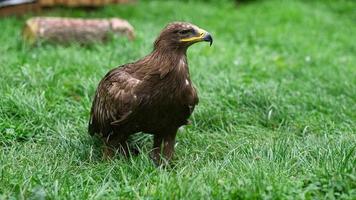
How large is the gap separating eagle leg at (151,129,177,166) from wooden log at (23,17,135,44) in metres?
3.70

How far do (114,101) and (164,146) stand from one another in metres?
0.52

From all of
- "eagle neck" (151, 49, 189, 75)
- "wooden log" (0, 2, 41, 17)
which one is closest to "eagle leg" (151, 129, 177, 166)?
"eagle neck" (151, 49, 189, 75)

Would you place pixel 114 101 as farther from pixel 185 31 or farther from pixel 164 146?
pixel 185 31

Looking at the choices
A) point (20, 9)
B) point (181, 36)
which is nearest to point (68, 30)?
point (20, 9)

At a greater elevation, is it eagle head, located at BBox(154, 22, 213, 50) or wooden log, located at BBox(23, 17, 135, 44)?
eagle head, located at BBox(154, 22, 213, 50)

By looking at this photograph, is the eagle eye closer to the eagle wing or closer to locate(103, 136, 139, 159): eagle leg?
the eagle wing

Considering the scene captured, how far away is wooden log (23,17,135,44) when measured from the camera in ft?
25.9

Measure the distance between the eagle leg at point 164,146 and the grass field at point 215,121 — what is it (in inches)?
3.4

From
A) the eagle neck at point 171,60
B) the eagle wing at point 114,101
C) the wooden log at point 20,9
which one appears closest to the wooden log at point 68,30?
the wooden log at point 20,9

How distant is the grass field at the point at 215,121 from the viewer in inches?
147

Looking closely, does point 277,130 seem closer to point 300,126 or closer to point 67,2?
point 300,126

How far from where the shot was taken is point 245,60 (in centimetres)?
791

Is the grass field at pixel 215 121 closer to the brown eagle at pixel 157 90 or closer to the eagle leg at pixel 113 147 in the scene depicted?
the eagle leg at pixel 113 147

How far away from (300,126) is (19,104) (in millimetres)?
2469
